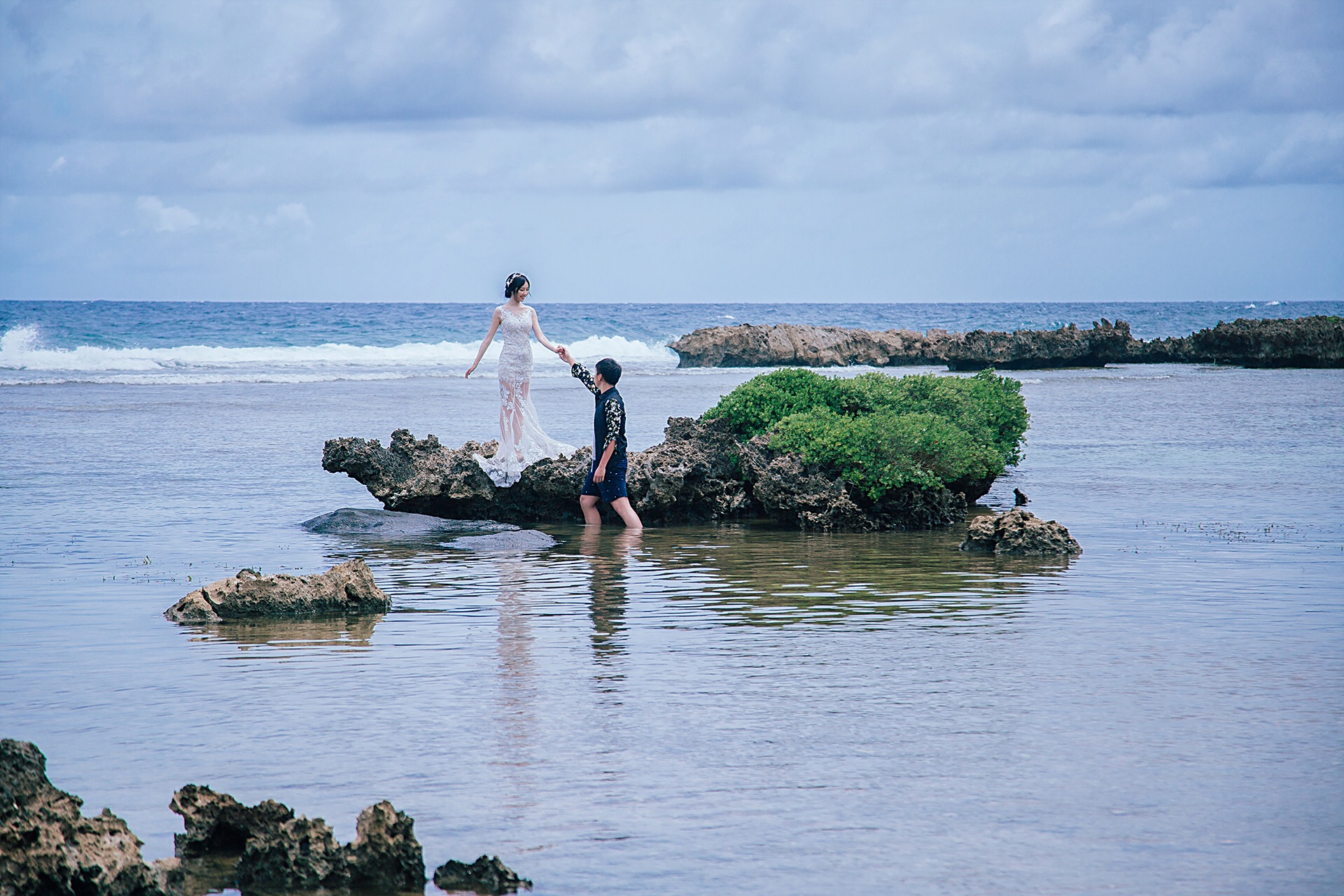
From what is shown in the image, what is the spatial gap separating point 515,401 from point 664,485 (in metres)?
2.12

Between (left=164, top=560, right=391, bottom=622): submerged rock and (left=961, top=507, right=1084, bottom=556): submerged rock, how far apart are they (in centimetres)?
592

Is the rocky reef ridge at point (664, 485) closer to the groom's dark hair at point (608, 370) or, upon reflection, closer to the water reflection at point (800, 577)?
the water reflection at point (800, 577)

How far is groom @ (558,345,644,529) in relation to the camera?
14141mm

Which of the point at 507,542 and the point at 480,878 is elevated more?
the point at 507,542

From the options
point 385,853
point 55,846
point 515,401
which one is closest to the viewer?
point 55,846

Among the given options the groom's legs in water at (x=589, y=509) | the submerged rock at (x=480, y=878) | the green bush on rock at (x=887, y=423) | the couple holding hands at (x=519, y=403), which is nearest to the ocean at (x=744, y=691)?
the submerged rock at (x=480, y=878)

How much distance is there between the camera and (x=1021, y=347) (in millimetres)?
54938

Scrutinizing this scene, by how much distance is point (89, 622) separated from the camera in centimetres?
940

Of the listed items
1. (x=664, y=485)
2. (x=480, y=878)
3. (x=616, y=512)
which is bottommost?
(x=480, y=878)

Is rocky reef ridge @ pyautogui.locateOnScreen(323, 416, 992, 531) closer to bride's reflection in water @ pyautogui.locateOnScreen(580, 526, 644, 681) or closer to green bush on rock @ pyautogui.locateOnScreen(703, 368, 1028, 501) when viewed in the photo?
green bush on rock @ pyautogui.locateOnScreen(703, 368, 1028, 501)

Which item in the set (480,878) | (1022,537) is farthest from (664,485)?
(480,878)

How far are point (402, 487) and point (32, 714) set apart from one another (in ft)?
27.1

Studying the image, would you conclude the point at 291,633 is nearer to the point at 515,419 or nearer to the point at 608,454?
the point at 608,454

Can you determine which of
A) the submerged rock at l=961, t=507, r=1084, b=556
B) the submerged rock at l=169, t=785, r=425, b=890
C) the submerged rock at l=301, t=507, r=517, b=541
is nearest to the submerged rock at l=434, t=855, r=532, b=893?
the submerged rock at l=169, t=785, r=425, b=890
